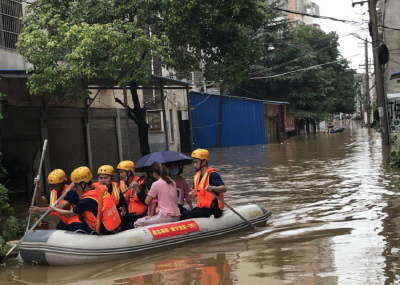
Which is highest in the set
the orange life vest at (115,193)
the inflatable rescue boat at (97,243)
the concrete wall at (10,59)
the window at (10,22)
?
the window at (10,22)

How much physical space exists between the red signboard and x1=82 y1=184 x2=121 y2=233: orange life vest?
2.01ft

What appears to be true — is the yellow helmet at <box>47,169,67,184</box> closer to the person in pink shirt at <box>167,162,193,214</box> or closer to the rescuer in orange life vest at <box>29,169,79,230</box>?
the rescuer in orange life vest at <box>29,169,79,230</box>

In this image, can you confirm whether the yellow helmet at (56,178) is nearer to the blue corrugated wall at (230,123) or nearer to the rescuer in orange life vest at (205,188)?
the rescuer in orange life vest at (205,188)

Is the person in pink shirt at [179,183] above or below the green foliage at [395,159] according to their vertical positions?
above

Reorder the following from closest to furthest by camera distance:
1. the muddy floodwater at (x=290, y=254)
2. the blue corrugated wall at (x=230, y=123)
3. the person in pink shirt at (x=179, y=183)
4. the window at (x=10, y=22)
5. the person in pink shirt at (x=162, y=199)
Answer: the muddy floodwater at (x=290, y=254), the person in pink shirt at (x=162, y=199), the person in pink shirt at (x=179, y=183), the window at (x=10, y=22), the blue corrugated wall at (x=230, y=123)

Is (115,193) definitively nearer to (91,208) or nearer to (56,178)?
(91,208)

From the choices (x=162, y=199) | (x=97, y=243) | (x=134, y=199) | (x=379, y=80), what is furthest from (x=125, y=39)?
(x=379, y=80)

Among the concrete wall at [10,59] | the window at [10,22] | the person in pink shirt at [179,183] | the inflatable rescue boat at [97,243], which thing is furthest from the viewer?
the window at [10,22]

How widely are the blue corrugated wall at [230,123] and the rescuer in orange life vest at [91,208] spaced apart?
3237 cm

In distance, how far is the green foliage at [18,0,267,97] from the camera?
52.1ft

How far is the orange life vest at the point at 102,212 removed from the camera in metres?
8.06

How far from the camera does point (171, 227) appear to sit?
8867mm

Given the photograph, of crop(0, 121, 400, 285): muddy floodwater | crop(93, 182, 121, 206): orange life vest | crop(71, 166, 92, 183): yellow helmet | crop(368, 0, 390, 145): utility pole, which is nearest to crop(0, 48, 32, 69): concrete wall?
crop(0, 121, 400, 285): muddy floodwater

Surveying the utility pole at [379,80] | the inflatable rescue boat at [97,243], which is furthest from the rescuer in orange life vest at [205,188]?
the utility pole at [379,80]
